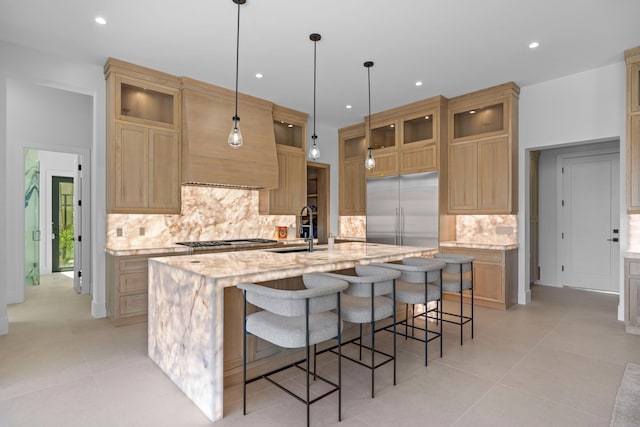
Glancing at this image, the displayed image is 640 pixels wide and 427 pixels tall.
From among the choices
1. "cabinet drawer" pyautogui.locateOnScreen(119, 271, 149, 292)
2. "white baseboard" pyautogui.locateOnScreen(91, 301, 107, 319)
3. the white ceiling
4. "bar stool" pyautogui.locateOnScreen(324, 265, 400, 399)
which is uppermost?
the white ceiling

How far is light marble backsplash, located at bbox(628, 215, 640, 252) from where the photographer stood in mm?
4160

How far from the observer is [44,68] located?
4.04m

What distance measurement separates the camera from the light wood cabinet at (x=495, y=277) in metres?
4.77

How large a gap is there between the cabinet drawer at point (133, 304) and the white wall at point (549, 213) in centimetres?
656

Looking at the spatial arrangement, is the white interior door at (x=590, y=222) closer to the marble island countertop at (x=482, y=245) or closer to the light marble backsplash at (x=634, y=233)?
the light marble backsplash at (x=634, y=233)

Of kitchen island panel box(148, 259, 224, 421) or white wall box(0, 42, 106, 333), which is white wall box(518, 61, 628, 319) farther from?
white wall box(0, 42, 106, 333)

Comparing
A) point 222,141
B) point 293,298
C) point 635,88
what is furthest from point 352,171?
point 293,298

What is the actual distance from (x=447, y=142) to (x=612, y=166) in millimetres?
2729

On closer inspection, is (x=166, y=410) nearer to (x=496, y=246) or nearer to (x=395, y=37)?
(x=395, y=37)

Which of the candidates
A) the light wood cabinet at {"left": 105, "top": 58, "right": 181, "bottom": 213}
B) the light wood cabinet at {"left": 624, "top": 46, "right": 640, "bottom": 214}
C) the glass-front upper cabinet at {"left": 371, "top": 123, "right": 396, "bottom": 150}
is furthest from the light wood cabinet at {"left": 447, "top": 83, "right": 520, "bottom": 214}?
the light wood cabinet at {"left": 105, "top": 58, "right": 181, "bottom": 213}

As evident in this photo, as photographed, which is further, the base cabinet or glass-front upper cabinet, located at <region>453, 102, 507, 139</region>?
glass-front upper cabinet, located at <region>453, 102, 507, 139</region>

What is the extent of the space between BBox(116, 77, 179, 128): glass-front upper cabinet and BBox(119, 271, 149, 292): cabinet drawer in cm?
191

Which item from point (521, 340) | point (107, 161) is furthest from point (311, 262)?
point (107, 161)

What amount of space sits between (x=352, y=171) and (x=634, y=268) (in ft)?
14.9
